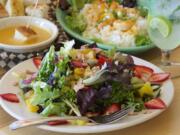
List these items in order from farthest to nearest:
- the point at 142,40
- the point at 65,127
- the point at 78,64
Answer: the point at 142,40, the point at 78,64, the point at 65,127

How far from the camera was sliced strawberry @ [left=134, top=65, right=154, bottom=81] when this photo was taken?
1032mm

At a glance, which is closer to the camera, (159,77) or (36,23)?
(159,77)

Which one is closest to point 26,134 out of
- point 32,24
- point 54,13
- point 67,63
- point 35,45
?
point 67,63

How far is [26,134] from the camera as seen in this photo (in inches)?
35.0

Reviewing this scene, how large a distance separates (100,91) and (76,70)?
0.27ft

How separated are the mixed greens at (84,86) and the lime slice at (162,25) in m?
0.21

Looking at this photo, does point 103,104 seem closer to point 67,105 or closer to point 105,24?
point 67,105

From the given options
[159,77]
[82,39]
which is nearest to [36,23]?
[82,39]

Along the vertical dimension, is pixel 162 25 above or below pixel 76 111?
above

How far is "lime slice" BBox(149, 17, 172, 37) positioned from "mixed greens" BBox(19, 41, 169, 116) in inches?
8.3

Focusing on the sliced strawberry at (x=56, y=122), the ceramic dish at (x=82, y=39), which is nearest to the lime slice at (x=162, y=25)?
the ceramic dish at (x=82, y=39)

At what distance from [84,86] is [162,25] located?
0.36 m

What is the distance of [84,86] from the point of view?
890mm

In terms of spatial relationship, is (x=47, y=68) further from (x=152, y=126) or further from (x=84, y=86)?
(x=152, y=126)
